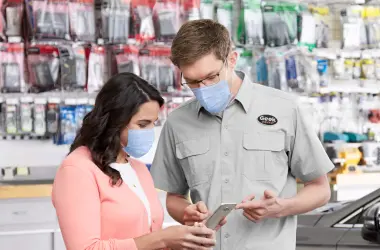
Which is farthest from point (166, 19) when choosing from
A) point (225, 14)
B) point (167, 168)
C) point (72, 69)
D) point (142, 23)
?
point (167, 168)

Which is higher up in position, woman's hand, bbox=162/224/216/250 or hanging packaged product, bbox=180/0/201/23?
hanging packaged product, bbox=180/0/201/23

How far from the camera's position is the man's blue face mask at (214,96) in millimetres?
2318

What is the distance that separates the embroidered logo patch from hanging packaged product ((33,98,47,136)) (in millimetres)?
3414

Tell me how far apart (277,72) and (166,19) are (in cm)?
111

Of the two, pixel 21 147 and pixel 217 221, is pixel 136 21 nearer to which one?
pixel 21 147

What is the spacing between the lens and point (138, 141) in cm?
237

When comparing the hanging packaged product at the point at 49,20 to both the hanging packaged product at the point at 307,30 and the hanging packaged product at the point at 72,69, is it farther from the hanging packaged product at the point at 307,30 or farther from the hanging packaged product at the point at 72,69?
the hanging packaged product at the point at 307,30

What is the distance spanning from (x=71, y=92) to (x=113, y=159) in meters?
3.54

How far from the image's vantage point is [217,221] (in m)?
2.18

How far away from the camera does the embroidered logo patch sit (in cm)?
242

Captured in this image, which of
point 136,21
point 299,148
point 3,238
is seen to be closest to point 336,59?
point 136,21

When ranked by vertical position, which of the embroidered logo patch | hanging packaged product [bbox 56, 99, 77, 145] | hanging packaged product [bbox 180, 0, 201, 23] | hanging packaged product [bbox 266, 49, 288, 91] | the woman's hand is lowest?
hanging packaged product [bbox 56, 99, 77, 145]

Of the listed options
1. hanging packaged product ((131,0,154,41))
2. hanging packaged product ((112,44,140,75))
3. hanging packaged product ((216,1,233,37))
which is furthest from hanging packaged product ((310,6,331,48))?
hanging packaged product ((112,44,140,75))

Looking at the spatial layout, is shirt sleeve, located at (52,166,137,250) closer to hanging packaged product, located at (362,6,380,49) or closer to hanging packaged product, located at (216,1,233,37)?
hanging packaged product, located at (216,1,233,37)
